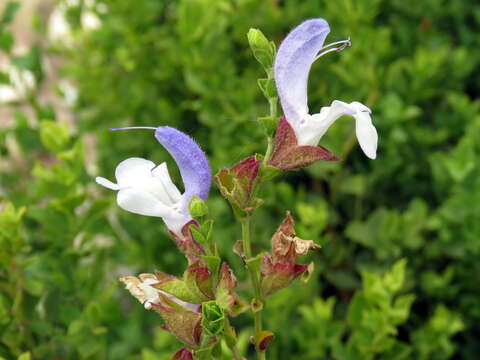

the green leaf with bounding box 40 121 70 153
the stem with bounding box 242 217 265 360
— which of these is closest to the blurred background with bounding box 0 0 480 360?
the green leaf with bounding box 40 121 70 153

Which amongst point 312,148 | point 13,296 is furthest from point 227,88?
point 312,148

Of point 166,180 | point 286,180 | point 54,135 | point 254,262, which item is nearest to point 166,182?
point 166,180

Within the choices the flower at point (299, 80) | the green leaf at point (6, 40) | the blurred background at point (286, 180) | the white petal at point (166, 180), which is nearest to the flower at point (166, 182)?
the white petal at point (166, 180)

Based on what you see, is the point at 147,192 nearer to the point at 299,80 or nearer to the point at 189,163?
the point at 189,163

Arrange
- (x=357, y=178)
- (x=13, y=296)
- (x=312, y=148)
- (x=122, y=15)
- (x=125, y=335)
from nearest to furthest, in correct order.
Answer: (x=312, y=148), (x=13, y=296), (x=125, y=335), (x=357, y=178), (x=122, y=15)

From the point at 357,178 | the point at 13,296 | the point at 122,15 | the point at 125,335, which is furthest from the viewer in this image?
the point at 122,15

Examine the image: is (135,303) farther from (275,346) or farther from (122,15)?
(122,15)

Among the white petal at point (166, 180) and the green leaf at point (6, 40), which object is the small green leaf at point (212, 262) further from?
the green leaf at point (6, 40)

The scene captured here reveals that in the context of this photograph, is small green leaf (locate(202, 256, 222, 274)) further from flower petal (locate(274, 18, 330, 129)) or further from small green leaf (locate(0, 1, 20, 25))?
small green leaf (locate(0, 1, 20, 25))
